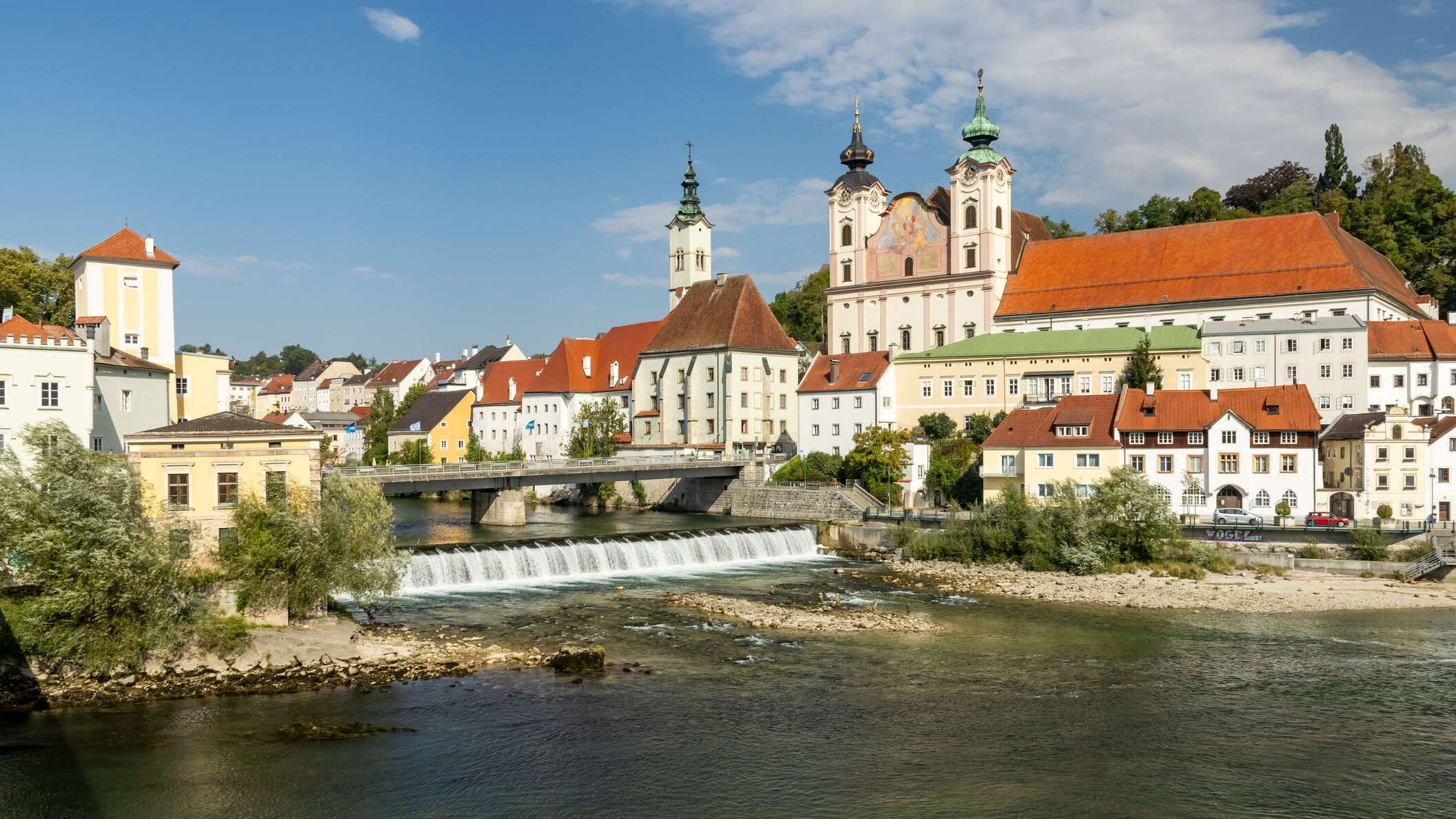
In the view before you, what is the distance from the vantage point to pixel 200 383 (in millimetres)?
49906


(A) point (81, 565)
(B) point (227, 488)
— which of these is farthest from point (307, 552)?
(A) point (81, 565)

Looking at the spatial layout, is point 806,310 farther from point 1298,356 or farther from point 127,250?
point 127,250

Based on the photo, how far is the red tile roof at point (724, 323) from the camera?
7450cm

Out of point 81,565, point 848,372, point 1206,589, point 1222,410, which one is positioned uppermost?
point 848,372

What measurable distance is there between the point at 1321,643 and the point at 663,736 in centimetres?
1972

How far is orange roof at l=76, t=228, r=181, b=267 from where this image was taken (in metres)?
47.0

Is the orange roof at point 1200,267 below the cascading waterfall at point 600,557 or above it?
above

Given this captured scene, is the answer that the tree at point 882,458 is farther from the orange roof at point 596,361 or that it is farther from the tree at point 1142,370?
the orange roof at point 596,361

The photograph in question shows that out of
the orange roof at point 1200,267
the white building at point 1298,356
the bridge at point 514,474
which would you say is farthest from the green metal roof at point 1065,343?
the bridge at point 514,474

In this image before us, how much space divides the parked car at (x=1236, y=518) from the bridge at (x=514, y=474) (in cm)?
2731

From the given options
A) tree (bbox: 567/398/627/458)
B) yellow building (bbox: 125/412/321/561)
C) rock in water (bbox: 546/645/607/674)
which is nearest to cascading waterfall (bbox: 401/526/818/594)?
yellow building (bbox: 125/412/321/561)

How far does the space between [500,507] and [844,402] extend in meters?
21.2

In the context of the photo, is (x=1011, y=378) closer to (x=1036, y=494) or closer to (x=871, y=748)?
(x=1036, y=494)

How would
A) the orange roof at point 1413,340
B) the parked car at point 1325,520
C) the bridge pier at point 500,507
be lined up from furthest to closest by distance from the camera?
the bridge pier at point 500,507 < the orange roof at point 1413,340 < the parked car at point 1325,520
